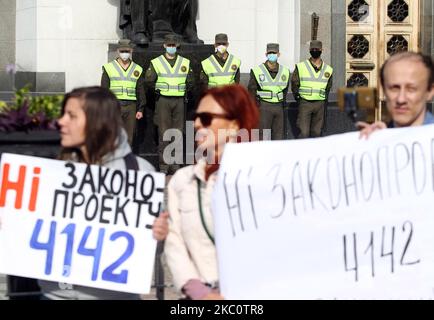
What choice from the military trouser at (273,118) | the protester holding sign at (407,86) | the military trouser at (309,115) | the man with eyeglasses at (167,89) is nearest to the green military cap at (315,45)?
the military trouser at (309,115)

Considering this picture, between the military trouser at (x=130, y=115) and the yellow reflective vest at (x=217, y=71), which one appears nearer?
the military trouser at (x=130, y=115)

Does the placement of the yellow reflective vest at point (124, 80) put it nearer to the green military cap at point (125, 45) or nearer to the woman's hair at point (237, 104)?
the green military cap at point (125, 45)

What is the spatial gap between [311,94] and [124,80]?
2830mm

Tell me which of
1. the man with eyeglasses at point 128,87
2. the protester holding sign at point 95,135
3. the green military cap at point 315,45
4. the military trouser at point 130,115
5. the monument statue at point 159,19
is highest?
the monument statue at point 159,19

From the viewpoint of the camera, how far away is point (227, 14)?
20.3 m

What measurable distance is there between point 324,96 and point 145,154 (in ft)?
9.25

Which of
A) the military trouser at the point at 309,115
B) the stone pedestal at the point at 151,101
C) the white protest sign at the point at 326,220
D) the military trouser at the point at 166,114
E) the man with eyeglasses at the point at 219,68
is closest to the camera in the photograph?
the white protest sign at the point at 326,220

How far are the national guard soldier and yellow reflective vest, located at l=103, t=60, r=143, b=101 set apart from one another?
247 cm

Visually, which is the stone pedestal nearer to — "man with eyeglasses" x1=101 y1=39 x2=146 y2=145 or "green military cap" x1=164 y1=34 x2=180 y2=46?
"man with eyeglasses" x1=101 y1=39 x2=146 y2=145

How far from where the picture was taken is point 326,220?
5211mm

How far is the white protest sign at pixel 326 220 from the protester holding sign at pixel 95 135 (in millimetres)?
400

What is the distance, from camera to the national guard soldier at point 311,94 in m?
18.3

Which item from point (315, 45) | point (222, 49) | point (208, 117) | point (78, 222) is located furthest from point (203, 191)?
point (315, 45)
